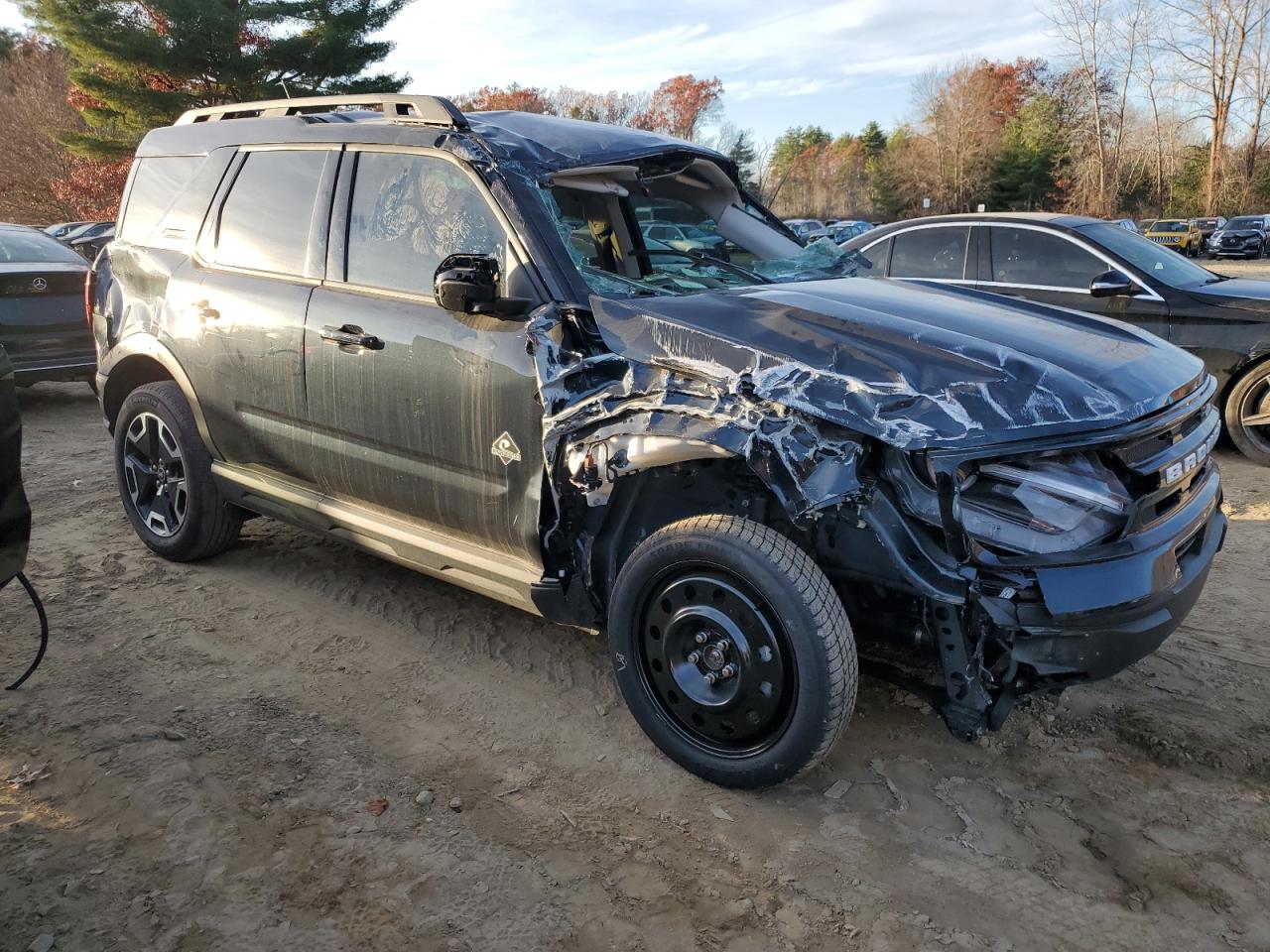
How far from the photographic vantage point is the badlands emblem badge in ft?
10.3

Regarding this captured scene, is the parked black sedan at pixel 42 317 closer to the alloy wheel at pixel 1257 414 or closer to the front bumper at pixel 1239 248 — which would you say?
the alloy wheel at pixel 1257 414

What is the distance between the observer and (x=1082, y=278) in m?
6.98

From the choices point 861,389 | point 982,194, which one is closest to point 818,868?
point 861,389

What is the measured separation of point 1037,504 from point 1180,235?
114ft

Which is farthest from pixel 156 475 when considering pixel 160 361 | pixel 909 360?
pixel 909 360

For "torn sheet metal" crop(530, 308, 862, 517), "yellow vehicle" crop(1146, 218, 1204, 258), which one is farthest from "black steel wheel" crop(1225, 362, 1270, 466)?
"yellow vehicle" crop(1146, 218, 1204, 258)

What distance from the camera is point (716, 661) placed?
2820 millimetres

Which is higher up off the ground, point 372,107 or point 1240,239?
point 1240,239

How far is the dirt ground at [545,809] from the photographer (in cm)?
241

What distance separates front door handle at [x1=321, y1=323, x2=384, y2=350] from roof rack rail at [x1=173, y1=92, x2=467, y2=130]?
825mm

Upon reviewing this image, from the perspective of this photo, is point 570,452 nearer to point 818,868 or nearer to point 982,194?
point 818,868

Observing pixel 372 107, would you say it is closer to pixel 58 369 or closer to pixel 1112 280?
pixel 1112 280

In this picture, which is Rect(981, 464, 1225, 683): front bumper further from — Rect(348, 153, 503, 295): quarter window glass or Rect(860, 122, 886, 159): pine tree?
Rect(860, 122, 886, 159): pine tree

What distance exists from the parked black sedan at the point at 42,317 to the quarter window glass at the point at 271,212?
4974 mm
